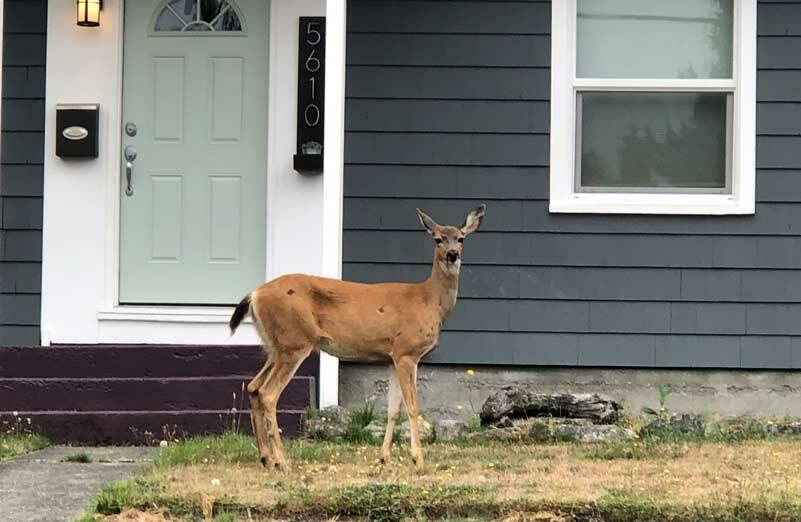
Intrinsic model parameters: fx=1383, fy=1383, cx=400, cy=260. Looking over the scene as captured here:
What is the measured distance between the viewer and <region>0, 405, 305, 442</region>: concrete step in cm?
850

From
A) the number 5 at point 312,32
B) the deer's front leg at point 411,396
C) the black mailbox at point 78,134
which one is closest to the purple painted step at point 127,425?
the deer's front leg at point 411,396

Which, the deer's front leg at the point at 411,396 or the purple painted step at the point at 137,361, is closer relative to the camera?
the deer's front leg at the point at 411,396

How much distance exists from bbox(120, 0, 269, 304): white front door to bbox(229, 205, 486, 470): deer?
232 cm

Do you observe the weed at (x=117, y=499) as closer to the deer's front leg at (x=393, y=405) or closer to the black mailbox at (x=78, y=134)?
the deer's front leg at (x=393, y=405)

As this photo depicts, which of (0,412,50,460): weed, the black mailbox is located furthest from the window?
(0,412,50,460): weed

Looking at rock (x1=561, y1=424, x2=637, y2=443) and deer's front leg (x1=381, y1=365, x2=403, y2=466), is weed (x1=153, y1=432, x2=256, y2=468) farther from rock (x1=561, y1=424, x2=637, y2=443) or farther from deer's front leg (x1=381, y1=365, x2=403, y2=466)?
rock (x1=561, y1=424, x2=637, y2=443)

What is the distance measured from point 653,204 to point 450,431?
216 cm

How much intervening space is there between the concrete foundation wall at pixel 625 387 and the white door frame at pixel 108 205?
1044mm

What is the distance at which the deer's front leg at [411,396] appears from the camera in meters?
7.18

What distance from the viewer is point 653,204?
9.32m

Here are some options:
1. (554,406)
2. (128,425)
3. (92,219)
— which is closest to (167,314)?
(92,219)

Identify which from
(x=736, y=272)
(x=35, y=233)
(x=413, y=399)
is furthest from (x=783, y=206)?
(x=35, y=233)

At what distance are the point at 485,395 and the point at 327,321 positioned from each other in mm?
2295

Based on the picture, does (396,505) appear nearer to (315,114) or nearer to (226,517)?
(226,517)
